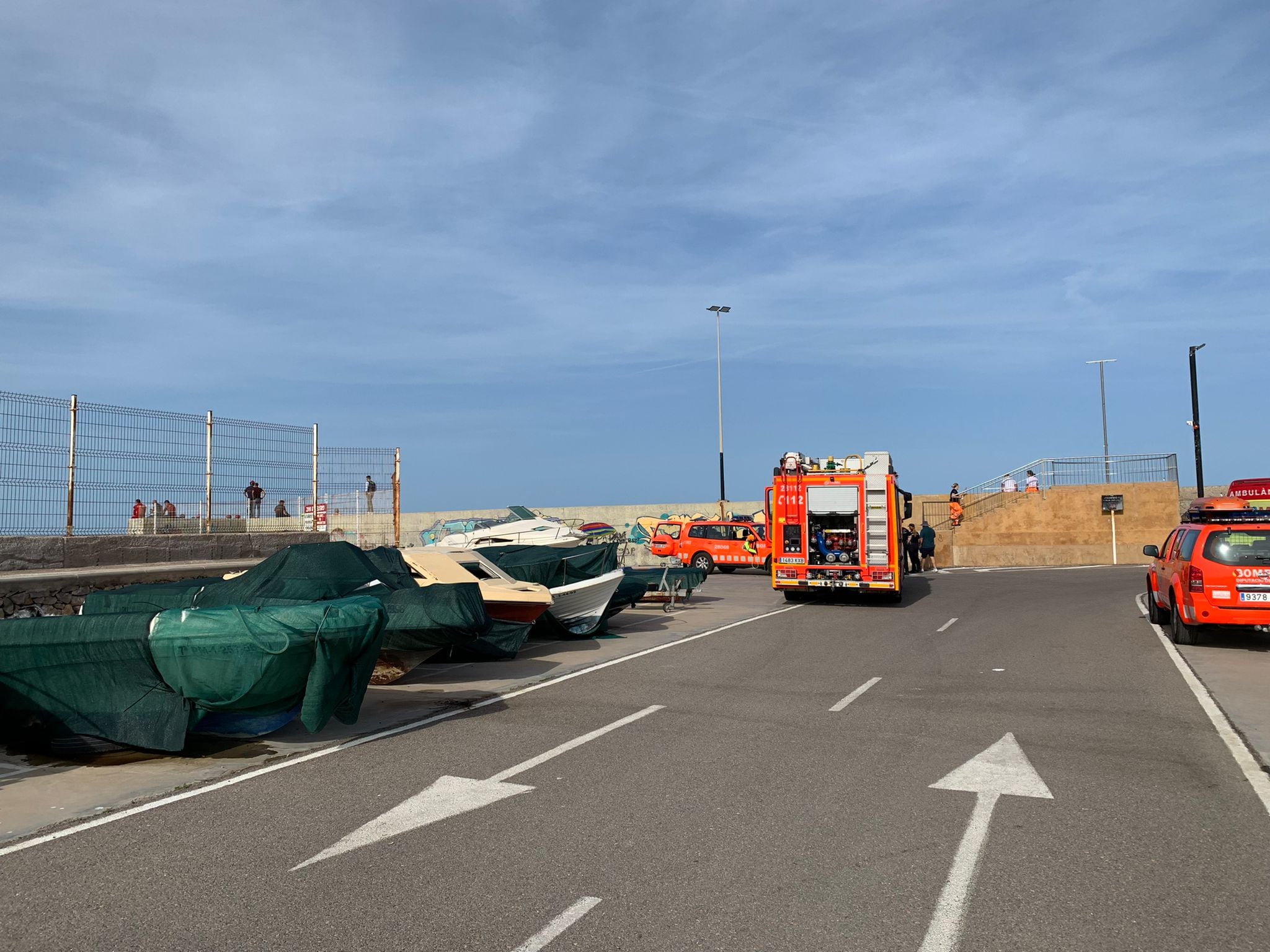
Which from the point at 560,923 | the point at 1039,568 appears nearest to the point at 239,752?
the point at 560,923

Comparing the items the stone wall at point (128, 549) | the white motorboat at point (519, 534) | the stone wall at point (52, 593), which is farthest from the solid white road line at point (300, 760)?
the white motorboat at point (519, 534)

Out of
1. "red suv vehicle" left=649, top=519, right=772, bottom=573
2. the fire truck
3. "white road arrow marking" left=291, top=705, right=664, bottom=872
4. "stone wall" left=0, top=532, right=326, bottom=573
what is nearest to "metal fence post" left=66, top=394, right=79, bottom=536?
"stone wall" left=0, top=532, right=326, bottom=573

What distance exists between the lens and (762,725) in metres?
8.59

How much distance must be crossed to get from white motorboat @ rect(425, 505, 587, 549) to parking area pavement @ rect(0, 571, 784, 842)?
45.5 feet

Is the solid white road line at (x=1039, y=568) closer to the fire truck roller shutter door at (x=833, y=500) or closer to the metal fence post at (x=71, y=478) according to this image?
the fire truck roller shutter door at (x=833, y=500)

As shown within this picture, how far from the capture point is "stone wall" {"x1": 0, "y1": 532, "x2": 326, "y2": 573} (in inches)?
527

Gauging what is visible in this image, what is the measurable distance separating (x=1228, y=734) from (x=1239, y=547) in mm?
5473

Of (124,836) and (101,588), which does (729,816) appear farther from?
(101,588)

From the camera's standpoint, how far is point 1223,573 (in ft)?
41.8

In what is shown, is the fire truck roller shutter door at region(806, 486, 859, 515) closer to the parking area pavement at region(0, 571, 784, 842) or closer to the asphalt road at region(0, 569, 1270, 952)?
the parking area pavement at region(0, 571, 784, 842)

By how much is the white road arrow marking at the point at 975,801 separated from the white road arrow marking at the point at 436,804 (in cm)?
279

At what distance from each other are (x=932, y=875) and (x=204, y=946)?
3.37 meters

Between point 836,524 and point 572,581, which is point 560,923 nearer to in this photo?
point 572,581

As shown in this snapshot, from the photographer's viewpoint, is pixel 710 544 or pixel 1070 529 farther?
pixel 1070 529
